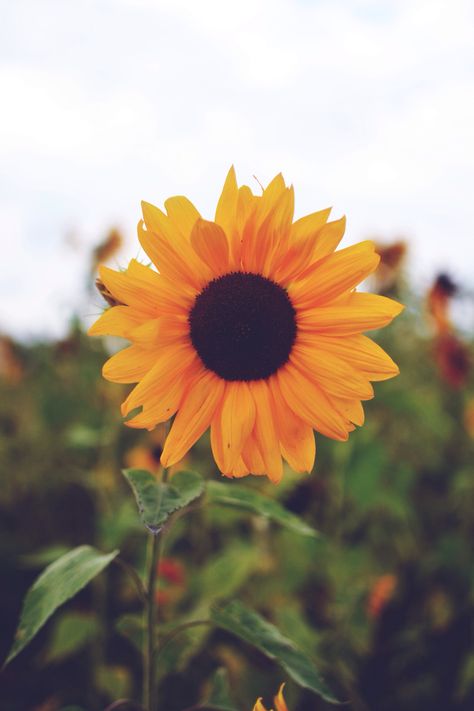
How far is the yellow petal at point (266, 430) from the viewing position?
3.85 feet

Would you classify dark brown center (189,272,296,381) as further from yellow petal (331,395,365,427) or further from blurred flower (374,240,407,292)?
→ blurred flower (374,240,407,292)

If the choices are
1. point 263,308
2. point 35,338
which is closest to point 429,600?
point 263,308

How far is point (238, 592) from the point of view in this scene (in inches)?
108

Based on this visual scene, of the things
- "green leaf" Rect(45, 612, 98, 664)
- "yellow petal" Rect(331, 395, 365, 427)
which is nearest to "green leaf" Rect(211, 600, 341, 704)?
"yellow petal" Rect(331, 395, 365, 427)

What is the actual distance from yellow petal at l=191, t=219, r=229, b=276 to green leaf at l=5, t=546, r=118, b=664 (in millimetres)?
561

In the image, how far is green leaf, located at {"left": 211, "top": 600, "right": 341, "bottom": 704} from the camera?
3.68ft

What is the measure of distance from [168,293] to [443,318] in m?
2.70

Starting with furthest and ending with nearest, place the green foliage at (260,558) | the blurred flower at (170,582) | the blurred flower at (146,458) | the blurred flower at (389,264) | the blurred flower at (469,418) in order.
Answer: the blurred flower at (469,418)
the blurred flower at (389,264)
the blurred flower at (146,458)
the blurred flower at (170,582)
the green foliage at (260,558)

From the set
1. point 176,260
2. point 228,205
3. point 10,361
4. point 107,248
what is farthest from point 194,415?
point 10,361

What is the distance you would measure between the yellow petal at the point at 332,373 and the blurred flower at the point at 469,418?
2.80 m

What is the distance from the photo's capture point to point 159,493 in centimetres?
107

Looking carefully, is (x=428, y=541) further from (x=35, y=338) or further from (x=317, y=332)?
(x=35, y=338)

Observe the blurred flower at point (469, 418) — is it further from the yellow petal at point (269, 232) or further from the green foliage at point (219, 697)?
the yellow petal at point (269, 232)

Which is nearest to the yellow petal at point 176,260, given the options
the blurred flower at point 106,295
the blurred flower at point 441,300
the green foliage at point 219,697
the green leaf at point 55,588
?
the blurred flower at point 106,295
